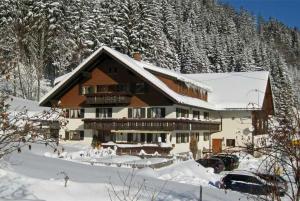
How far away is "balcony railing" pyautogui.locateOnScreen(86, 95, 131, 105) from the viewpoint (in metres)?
45.3

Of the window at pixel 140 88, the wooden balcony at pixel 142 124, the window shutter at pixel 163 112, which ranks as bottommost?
the wooden balcony at pixel 142 124

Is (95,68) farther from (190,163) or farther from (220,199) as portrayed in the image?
(220,199)

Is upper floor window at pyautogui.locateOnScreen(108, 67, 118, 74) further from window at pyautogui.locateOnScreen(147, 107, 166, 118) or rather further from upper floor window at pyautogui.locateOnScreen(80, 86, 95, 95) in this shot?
window at pyautogui.locateOnScreen(147, 107, 166, 118)

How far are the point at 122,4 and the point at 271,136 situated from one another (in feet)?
225

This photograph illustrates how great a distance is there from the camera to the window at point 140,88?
45.6 m

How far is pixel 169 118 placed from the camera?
43.0 metres

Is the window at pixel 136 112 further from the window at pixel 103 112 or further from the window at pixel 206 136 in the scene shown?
the window at pixel 206 136

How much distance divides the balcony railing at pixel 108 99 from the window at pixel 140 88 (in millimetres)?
1126

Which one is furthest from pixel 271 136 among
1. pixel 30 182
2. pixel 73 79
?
pixel 73 79

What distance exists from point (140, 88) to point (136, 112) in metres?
2.37

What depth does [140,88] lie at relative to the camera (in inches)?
1805

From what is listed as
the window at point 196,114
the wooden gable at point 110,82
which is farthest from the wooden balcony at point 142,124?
the window at point 196,114

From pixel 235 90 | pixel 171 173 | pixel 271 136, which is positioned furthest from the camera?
pixel 235 90

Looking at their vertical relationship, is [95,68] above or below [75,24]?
below
